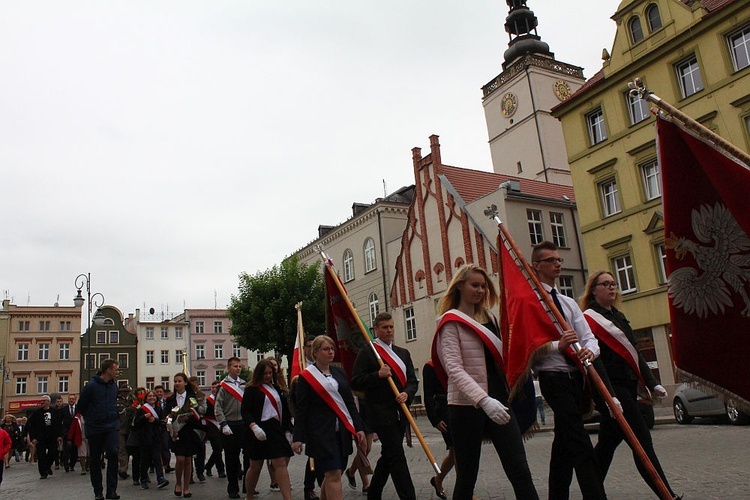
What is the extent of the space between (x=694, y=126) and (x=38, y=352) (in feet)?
239

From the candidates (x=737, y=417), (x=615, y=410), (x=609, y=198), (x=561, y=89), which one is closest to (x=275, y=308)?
(x=609, y=198)

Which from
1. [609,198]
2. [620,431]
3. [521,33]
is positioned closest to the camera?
[620,431]

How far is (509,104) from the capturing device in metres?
48.9

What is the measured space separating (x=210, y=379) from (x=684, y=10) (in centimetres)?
6178

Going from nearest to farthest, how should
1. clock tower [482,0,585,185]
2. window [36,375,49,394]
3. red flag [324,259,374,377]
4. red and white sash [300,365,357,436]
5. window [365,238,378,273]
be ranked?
red and white sash [300,365,357,436]
red flag [324,259,374,377]
window [365,238,378,273]
clock tower [482,0,585,185]
window [36,375,49,394]

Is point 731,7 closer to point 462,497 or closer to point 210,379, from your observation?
point 462,497

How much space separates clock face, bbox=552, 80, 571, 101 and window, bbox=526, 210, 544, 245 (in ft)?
54.9

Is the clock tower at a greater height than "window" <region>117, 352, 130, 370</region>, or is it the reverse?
the clock tower

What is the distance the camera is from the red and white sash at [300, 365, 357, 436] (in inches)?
276

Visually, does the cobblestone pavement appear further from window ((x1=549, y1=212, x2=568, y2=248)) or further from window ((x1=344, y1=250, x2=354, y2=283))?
window ((x1=344, y1=250, x2=354, y2=283))

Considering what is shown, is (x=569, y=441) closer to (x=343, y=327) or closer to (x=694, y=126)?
(x=694, y=126)

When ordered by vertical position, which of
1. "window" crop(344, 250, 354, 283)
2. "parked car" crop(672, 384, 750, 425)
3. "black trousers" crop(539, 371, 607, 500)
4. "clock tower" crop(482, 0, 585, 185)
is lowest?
"parked car" crop(672, 384, 750, 425)

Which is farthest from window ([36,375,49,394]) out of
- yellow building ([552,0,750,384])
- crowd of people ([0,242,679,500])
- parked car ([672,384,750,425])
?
parked car ([672,384,750,425])

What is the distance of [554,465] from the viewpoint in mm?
Answer: 5254
